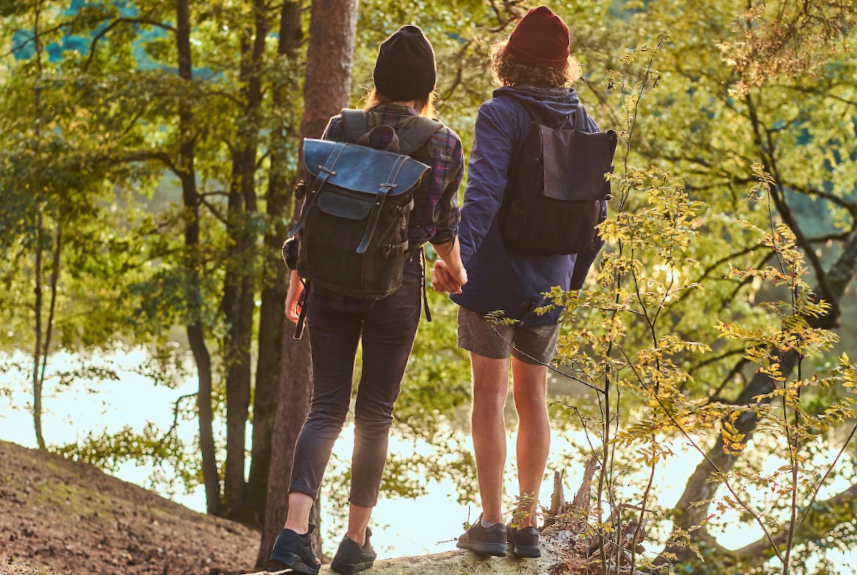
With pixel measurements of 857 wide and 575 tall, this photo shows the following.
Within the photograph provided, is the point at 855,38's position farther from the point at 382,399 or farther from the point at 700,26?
the point at 382,399

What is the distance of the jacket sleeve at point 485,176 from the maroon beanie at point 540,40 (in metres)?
0.25

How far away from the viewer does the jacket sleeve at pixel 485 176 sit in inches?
124

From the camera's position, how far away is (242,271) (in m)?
9.54

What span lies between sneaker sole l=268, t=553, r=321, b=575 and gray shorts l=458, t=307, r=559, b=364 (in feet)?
3.17

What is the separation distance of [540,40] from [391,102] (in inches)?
26.7

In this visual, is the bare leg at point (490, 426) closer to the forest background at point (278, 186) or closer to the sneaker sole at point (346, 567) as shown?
the sneaker sole at point (346, 567)

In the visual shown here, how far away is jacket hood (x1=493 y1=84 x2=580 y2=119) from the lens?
329 centimetres

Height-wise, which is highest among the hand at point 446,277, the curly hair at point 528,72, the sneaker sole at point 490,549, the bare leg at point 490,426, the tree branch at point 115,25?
the tree branch at point 115,25

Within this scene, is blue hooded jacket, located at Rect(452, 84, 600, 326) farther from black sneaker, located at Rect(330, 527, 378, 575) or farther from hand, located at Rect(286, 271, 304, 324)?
black sneaker, located at Rect(330, 527, 378, 575)

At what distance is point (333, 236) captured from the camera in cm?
285

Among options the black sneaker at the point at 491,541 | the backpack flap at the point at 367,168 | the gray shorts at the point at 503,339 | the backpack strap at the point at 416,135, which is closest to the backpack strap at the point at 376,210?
the backpack flap at the point at 367,168

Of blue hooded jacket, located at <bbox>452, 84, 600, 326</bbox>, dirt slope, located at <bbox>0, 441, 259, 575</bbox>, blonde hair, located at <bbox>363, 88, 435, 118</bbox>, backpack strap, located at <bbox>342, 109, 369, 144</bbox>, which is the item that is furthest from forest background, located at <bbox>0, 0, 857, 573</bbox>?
backpack strap, located at <bbox>342, 109, 369, 144</bbox>

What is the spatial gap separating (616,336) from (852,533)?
6759 mm

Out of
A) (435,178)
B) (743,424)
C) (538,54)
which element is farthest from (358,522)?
(743,424)
